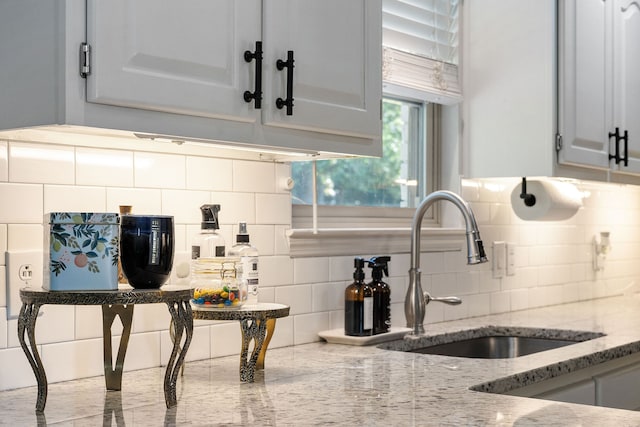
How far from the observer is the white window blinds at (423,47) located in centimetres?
271

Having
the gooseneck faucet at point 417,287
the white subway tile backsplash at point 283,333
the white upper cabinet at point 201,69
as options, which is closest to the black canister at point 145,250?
the white upper cabinet at point 201,69

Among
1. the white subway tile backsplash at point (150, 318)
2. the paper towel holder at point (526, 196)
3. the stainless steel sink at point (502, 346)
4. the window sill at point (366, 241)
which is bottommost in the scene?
the stainless steel sink at point (502, 346)

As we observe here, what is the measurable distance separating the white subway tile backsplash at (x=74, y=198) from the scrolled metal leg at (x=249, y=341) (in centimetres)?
38

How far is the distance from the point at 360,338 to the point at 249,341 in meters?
0.58

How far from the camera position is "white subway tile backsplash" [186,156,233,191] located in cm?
202

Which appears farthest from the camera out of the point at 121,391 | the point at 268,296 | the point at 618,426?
the point at 268,296

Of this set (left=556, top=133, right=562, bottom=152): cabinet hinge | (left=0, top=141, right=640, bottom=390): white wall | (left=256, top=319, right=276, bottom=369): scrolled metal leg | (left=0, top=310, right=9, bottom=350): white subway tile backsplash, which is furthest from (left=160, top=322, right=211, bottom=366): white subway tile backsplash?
(left=556, top=133, right=562, bottom=152): cabinet hinge

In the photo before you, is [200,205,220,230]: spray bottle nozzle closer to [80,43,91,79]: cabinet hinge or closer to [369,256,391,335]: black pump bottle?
[80,43,91,79]: cabinet hinge

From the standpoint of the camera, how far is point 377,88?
80.0 inches

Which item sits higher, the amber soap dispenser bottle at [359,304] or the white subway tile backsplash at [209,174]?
the white subway tile backsplash at [209,174]

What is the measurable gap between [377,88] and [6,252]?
0.88m

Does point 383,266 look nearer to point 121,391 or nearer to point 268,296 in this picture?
point 268,296

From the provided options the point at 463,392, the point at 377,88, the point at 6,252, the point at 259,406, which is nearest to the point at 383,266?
the point at 377,88

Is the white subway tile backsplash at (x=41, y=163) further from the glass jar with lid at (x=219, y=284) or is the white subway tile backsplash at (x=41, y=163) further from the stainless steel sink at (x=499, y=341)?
the stainless steel sink at (x=499, y=341)
